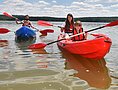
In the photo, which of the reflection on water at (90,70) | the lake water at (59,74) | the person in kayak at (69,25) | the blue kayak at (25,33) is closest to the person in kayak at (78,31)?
the reflection on water at (90,70)

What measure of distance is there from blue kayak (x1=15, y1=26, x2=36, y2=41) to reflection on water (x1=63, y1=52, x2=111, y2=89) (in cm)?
633

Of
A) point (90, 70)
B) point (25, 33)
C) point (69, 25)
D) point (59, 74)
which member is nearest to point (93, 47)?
point (90, 70)

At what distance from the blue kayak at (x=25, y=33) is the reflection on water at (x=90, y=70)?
20.8ft

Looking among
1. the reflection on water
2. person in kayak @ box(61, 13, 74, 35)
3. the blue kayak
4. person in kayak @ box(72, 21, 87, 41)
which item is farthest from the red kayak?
the blue kayak

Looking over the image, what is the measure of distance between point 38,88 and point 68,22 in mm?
6725

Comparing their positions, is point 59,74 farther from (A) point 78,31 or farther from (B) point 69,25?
(B) point 69,25

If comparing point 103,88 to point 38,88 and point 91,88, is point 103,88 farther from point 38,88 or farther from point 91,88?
point 38,88

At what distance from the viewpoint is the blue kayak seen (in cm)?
1645

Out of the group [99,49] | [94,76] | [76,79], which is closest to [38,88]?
[76,79]

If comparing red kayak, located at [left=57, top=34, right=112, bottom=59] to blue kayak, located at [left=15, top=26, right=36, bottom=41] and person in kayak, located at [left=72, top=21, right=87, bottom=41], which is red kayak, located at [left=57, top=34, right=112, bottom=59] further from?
blue kayak, located at [left=15, top=26, right=36, bottom=41]

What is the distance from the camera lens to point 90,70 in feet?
26.1

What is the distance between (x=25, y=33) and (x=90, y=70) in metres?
9.30

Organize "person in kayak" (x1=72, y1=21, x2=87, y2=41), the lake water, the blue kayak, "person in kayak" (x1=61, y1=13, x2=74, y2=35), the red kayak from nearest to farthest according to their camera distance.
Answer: the lake water, the red kayak, "person in kayak" (x1=72, y1=21, x2=87, y2=41), "person in kayak" (x1=61, y1=13, x2=74, y2=35), the blue kayak

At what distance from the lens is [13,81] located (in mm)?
6379
